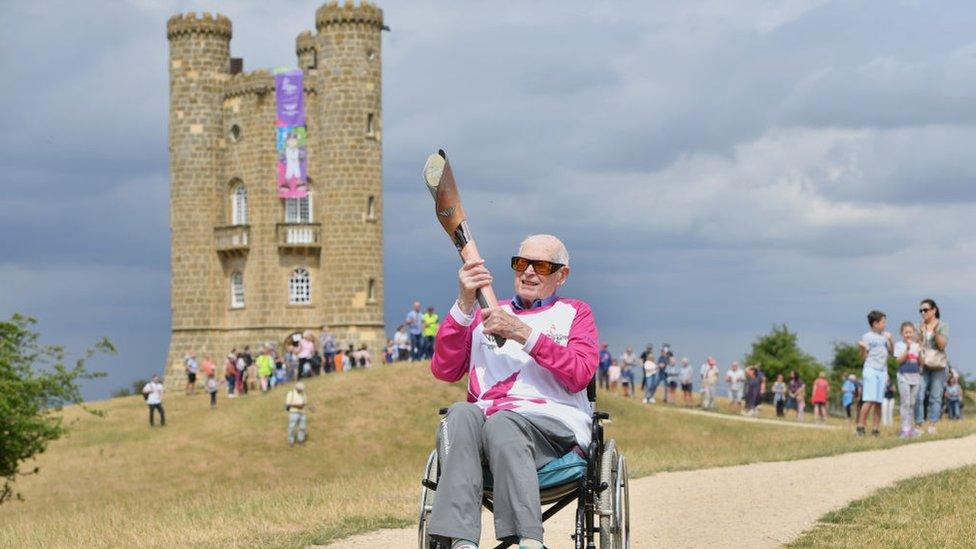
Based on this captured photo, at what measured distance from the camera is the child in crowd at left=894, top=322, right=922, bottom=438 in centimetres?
1756

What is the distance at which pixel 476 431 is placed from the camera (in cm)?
684

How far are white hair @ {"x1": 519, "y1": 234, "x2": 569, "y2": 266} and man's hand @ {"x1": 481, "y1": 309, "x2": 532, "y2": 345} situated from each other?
0.52m

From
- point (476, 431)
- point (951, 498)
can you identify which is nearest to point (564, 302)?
point (476, 431)

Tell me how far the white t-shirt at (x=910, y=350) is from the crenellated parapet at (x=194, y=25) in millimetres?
41619

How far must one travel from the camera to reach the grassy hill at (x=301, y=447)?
57.6ft

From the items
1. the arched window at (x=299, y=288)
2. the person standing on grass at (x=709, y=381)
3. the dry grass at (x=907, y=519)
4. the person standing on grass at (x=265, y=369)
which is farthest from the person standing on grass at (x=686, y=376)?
the dry grass at (x=907, y=519)

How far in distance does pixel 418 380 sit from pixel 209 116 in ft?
67.6

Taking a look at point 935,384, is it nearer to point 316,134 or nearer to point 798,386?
point 798,386

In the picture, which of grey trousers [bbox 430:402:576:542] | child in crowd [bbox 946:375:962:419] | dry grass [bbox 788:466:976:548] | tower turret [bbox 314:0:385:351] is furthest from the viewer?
tower turret [bbox 314:0:385:351]

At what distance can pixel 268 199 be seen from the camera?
53.8m

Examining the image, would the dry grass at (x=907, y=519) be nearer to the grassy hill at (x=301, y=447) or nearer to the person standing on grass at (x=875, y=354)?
the grassy hill at (x=301, y=447)

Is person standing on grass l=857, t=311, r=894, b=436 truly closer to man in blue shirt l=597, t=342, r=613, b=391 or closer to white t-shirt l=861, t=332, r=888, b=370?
white t-shirt l=861, t=332, r=888, b=370

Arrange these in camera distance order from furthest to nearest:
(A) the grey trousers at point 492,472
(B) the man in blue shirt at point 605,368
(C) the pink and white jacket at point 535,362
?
(B) the man in blue shirt at point 605,368 → (C) the pink and white jacket at point 535,362 → (A) the grey trousers at point 492,472

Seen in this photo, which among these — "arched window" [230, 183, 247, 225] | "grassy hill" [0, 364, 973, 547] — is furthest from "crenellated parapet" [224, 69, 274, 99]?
"grassy hill" [0, 364, 973, 547]
